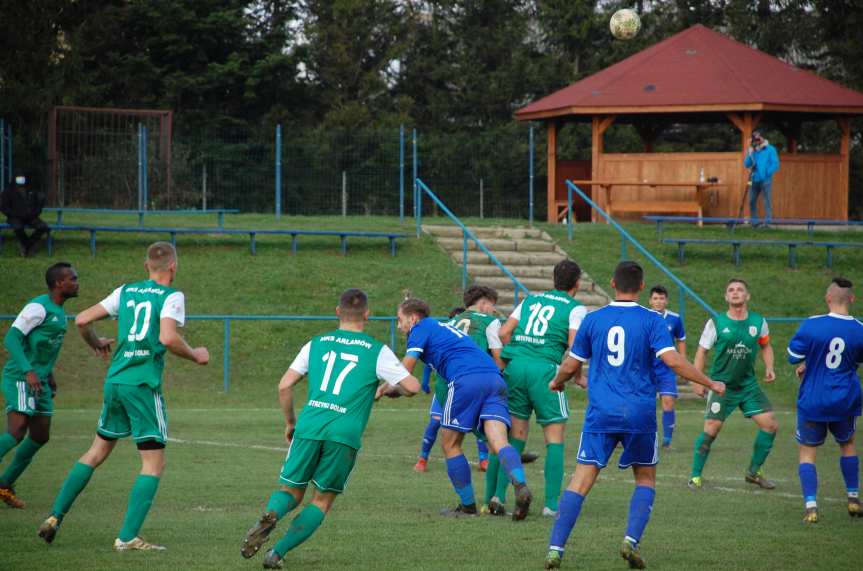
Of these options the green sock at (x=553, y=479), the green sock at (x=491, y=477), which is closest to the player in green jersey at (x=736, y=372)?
the green sock at (x=553, y=479)

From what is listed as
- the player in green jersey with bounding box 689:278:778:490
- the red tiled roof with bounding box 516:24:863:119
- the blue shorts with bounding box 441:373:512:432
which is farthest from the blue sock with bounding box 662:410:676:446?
the red tiled roof with bounding box 516:24:863:119

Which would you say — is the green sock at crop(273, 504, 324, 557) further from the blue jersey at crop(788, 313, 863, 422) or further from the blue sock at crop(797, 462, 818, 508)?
the blue jersey at crop(788, 313, 863, 422)

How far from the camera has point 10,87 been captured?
110 feet

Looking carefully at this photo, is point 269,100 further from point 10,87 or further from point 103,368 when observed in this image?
point 103,368

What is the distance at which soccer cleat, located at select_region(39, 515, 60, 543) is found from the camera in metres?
7.49

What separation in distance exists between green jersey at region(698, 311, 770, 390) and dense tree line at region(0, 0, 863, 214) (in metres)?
28.2

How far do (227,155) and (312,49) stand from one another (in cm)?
1360

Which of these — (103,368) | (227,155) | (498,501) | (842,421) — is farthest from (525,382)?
(227,155)

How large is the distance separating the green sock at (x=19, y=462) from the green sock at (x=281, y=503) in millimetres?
3212

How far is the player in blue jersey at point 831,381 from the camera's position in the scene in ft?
30.9

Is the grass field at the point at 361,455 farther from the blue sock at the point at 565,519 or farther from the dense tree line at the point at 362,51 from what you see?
the dense tree line at the point at 362,51

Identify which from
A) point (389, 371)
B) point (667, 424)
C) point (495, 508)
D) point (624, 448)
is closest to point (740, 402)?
point (667, 424)

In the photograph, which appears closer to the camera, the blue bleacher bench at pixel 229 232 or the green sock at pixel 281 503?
the green sock at pixel 281 503

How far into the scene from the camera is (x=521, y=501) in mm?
8406
